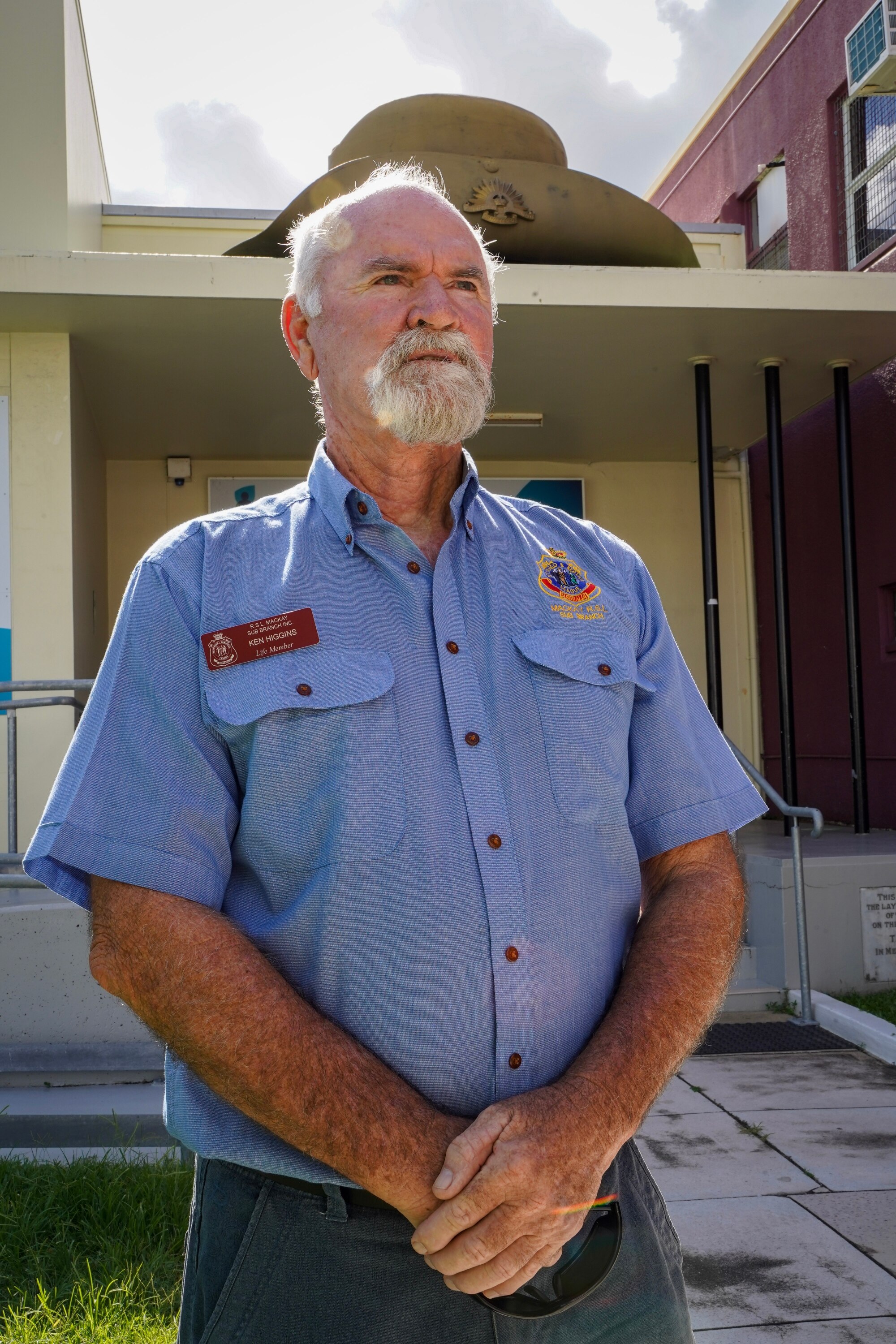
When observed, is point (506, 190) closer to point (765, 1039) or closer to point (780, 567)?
point (780, 567)

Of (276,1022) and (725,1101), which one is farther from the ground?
(276,1022)

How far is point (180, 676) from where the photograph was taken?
1.40 m

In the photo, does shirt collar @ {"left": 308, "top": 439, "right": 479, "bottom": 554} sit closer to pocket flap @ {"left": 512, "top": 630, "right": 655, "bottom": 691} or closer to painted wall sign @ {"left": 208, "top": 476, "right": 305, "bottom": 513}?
pocket flap @ {"left": 512, "top": 630, "right": 655, "bottom": 691}

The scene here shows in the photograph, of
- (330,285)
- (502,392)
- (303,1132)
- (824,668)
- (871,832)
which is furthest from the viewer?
(824,668)

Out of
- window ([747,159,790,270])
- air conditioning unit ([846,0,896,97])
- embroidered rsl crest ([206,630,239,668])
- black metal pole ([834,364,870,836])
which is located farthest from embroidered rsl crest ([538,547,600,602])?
window ([747,159,790,270])

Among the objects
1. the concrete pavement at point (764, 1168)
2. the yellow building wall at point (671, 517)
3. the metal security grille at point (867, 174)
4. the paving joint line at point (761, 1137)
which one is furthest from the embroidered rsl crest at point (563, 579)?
the yellow building wall at point (671, 517)

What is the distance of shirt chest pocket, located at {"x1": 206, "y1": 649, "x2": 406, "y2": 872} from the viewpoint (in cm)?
136

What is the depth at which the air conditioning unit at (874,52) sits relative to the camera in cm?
605

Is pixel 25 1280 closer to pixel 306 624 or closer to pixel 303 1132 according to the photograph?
pixel 303 1132

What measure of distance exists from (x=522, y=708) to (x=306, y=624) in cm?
31

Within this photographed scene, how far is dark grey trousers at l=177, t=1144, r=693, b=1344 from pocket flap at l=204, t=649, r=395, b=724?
0.56m

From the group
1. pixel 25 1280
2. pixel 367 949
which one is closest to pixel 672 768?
pixel 367 949

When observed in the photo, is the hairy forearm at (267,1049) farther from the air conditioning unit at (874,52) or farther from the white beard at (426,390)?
the air conditioning unit at (874,52)

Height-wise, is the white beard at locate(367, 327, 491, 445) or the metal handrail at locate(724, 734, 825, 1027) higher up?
the white beard at locate(367, 327, 491, 445)
